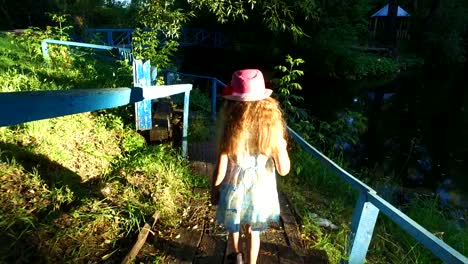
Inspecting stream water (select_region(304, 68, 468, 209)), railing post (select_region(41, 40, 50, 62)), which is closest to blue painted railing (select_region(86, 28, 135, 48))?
railing post (select_region(41, 40, 50, 62))

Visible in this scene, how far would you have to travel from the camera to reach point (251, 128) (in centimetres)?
233

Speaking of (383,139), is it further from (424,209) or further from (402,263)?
(402,263)

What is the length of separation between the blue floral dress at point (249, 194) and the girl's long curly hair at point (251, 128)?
0.11m

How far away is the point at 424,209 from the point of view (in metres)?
5.74

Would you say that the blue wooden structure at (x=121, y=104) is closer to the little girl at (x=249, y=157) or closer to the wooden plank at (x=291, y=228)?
the little girl at (x=249, y=157)

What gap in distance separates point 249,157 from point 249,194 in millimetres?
252

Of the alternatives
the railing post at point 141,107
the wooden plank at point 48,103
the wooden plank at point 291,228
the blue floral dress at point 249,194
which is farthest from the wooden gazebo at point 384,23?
the wooden plank at point 48,103

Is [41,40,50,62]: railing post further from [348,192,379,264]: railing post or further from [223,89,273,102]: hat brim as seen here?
[348,192,379,264]: railing post

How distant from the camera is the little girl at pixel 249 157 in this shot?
232cm

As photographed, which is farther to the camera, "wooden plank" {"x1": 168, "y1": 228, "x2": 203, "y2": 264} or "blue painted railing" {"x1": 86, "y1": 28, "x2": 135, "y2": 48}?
"blue painted railing" {"x1": 86, "y1": 28, "x2": 135, "y2": 48}

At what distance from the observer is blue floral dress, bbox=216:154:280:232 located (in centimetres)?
250

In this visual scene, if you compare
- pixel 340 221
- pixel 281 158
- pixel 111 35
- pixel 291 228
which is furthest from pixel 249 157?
pixel 111 35

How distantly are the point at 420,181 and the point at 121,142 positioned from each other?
21.5 ft

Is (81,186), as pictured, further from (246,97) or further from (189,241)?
(246,97)
